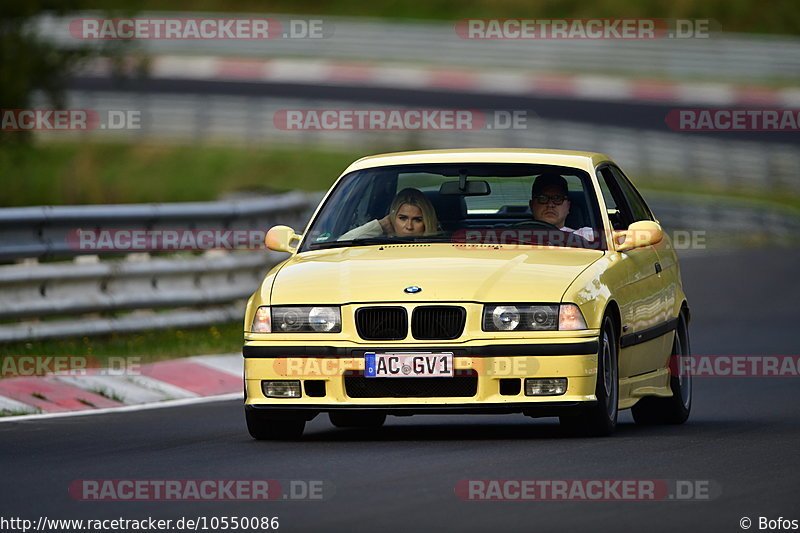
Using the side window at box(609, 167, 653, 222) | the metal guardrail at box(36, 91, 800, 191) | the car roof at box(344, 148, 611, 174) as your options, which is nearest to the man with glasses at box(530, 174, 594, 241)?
the car roof at box(344, 148, 611, 174)

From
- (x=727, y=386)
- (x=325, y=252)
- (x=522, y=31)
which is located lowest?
(x=727, y=386)

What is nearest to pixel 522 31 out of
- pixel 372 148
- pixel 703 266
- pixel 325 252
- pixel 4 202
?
pixel 372 148

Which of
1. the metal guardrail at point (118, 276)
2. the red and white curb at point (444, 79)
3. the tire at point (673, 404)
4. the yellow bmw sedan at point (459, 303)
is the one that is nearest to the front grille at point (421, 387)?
the yellow bmw sedan at point (459, 303)

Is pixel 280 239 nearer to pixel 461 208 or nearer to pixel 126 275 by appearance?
pixel 461 208

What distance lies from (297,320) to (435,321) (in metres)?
0.72

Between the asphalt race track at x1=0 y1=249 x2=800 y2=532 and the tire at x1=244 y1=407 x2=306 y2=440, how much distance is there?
13cm

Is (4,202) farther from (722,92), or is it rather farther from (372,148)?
(722,92)

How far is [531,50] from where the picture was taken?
51.5 m

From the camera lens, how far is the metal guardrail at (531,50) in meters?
49.0

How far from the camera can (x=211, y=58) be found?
51.4m

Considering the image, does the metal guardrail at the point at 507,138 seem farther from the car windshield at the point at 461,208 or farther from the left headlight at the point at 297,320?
the left headlight at the point at 297,320

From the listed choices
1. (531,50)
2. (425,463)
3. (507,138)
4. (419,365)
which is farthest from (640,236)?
(531,50)

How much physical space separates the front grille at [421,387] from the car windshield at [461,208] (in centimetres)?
118

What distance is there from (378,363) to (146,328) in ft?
20.6
